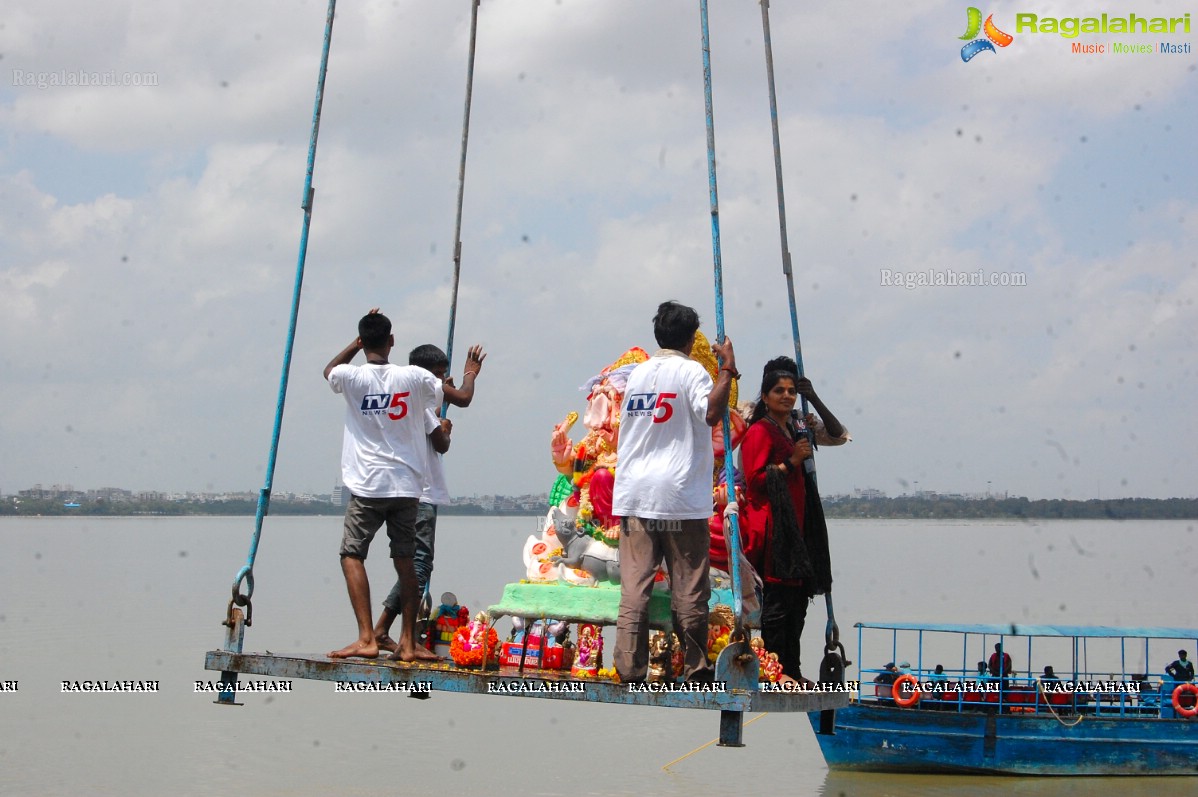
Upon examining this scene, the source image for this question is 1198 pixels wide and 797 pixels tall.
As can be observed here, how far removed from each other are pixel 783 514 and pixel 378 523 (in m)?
2.37

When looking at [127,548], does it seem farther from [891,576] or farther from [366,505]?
[366,505]

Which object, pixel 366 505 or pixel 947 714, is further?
pixel 947 714

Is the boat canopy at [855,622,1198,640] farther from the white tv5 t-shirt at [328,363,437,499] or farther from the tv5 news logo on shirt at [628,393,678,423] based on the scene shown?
the tv5 news logo on shirt at [628,393,678,423]

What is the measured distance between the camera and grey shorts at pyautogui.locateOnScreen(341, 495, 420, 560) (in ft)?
25.4

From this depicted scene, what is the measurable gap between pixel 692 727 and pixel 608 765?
3.06 meters

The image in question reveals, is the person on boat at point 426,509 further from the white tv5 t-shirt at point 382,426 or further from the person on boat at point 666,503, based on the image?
the person on boat at point 666,503

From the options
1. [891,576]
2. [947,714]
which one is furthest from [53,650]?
[891,576]

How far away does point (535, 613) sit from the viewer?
27.4 feet

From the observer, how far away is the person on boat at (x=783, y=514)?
827 cm

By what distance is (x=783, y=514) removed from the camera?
27.2 feet

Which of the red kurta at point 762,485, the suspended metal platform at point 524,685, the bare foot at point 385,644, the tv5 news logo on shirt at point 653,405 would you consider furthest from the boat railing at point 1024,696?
the tv5 news logo on shirt at point 653,405

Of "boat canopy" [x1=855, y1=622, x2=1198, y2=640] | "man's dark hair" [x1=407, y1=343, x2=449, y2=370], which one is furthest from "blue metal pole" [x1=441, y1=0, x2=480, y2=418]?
"boat canopy" [x1=855, y1=622, x2=1198, y2=640]

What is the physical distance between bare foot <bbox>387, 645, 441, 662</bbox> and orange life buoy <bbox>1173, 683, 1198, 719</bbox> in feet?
41.8

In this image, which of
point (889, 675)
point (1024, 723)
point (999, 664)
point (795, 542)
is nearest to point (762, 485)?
point (795, 542)
